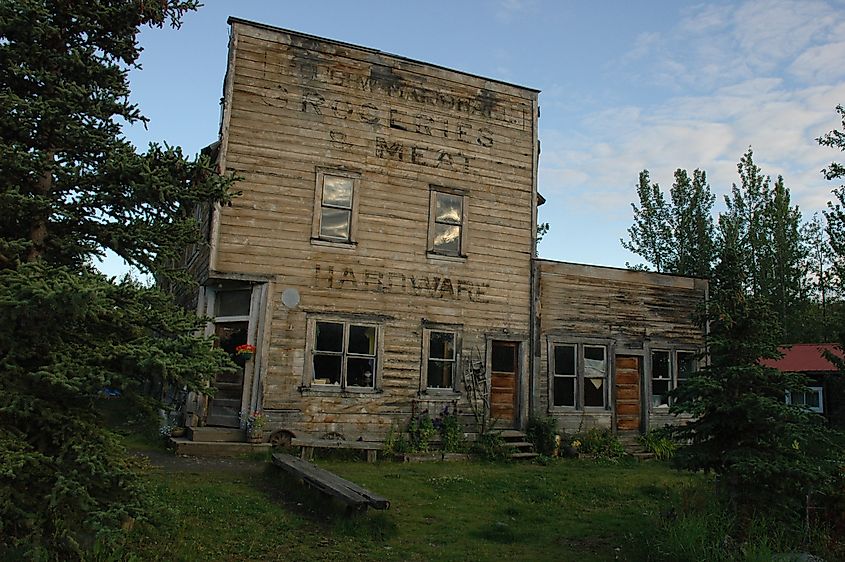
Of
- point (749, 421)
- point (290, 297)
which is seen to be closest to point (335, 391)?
point (290, 297)

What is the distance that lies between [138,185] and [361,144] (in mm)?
10702

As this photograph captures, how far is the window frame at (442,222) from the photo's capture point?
652 inches

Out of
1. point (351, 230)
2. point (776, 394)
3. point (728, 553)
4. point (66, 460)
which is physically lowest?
point (728, 553)

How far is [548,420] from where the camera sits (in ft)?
54.8

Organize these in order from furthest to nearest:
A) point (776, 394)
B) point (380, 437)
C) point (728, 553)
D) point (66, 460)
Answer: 1. point (380, 437)
2. point (776, 394)
3. point (728, 553)
4. point (66, 460)

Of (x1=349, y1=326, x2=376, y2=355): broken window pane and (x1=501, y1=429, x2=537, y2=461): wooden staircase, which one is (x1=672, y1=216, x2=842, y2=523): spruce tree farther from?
(x1=349, y1=326, x2=376, y2=355): broken window pane

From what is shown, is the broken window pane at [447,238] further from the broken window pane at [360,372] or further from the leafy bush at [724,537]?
the leafy bush at [724,537]

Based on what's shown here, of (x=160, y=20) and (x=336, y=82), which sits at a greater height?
(x=336, y=82)

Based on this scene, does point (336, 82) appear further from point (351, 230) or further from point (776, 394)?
point (776, 394)

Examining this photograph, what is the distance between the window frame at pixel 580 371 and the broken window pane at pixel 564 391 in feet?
0.25

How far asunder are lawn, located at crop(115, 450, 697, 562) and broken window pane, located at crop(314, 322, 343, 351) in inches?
115

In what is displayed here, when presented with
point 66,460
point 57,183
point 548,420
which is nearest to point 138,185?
point 57,183

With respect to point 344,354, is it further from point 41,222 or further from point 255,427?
point 41,222

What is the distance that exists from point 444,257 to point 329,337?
11.7 ft
